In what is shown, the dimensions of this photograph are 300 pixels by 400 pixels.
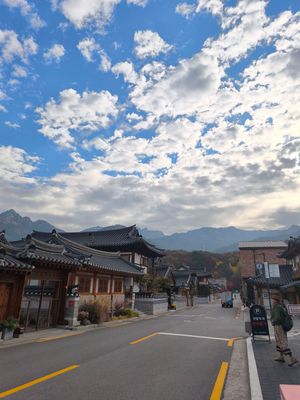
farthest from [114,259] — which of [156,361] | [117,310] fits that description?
[156,361]

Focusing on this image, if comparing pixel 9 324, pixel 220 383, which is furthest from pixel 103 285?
pixel 220 383

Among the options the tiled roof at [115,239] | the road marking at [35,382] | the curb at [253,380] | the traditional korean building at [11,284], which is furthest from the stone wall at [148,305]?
the road marking at [35,382]

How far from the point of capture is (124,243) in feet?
133

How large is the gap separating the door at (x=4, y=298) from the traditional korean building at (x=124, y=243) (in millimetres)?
24250

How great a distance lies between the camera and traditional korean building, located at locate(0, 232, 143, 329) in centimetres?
1534

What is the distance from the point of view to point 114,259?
111 feet

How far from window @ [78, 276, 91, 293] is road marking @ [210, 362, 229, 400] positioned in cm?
1501

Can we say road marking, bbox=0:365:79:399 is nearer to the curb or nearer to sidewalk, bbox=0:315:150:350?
the curb

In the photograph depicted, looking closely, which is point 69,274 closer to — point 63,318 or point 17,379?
point 63,318

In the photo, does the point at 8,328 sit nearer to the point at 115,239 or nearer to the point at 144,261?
the point at 115,239

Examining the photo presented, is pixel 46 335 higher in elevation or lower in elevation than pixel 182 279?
lower

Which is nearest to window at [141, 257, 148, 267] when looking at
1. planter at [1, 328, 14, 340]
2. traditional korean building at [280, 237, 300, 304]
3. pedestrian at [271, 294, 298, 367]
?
traditional korean building at [280, 237, 300, 304]

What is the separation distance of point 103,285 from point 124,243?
15.2 meters

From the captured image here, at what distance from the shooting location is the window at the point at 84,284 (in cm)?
2189
